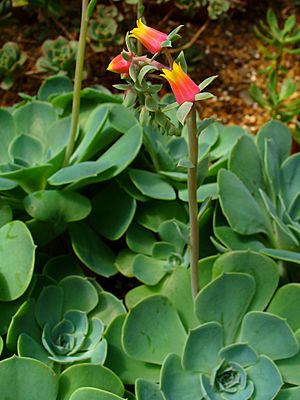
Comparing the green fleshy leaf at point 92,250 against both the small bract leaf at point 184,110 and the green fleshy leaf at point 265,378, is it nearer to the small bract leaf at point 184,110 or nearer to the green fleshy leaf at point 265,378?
the green fleshy leaf at point 265,378

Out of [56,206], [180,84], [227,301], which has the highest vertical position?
[180,84]

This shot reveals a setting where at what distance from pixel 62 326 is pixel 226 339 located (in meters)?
0.31

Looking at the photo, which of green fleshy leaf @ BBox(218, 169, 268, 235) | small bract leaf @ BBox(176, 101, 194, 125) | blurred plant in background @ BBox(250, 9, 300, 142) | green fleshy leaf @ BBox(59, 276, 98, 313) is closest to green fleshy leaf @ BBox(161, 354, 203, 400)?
green fleshy leaf @ BBox(59, 276, 98, 313)

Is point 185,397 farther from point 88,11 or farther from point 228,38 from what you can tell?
point 228,38

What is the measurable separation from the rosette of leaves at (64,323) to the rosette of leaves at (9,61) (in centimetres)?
77

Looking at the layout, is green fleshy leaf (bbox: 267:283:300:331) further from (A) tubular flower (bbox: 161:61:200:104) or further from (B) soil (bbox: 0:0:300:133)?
(B) soil (bbox: 0:0:300:133)

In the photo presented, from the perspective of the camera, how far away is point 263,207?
4.28 ft

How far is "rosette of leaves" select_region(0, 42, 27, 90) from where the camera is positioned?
1.75 m

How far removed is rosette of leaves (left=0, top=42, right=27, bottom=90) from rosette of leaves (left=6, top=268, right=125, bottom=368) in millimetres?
771

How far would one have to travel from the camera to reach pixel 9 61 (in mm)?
1752

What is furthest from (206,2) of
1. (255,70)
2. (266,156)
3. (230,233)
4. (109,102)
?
(230,233)

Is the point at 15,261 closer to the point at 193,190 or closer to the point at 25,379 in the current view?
the point at 25,379

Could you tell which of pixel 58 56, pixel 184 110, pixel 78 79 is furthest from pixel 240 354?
pixel 58 56

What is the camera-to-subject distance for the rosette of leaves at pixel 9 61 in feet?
5.74
